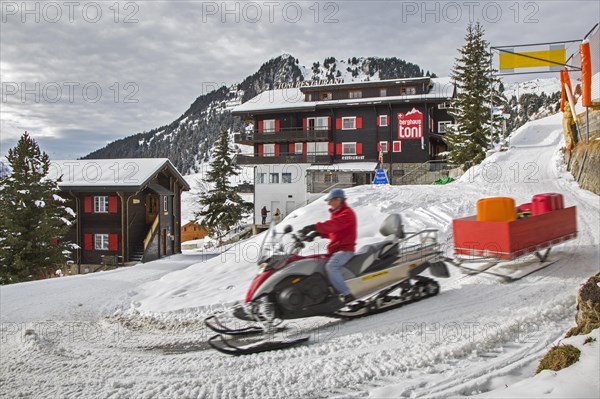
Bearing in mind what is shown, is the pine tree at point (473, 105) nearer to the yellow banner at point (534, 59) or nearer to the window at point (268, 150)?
the yellow banner at point (534, 59)

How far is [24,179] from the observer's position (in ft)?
71.9

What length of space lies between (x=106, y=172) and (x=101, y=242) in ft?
15.5

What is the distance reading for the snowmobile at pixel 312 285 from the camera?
20.3 feet

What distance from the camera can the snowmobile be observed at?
20.3ft

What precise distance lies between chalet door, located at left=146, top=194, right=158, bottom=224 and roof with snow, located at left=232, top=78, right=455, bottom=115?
15542 mm

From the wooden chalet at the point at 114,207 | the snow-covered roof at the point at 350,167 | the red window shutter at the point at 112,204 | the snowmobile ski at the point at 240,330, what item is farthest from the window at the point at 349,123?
the snowmobile ski at the point at 240,330

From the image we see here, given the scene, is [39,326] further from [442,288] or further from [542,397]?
[542,397]

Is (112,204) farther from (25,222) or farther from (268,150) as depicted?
(268,150)

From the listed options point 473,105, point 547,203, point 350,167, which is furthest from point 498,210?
point 350,167

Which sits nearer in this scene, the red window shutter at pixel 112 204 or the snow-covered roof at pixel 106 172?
the snow-covered roof at pixel 106 172

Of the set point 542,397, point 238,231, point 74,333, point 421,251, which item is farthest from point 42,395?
point 238,231

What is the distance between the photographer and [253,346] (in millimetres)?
5766

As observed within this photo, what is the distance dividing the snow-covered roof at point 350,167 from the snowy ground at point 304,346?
29.4m

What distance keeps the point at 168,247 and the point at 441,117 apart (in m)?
28.8
